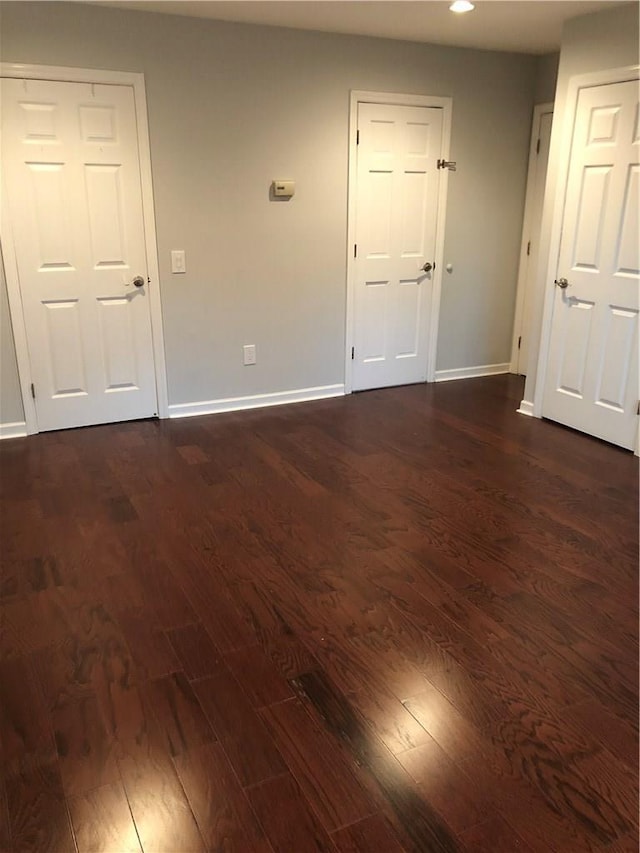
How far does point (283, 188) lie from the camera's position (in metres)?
4.36

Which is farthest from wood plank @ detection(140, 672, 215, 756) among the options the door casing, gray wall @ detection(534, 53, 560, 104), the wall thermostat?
gray wall @ detection(534, 53, 560, 104)

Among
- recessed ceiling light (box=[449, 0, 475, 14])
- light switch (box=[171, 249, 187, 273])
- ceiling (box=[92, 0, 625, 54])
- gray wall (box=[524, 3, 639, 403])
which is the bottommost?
light switch (box=[171, 249, 187, 273])

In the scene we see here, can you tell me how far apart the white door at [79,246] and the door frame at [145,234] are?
30 millimetres

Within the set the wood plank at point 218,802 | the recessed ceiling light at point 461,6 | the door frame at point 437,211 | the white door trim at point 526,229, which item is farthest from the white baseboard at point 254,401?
the wood plank at point 218,802

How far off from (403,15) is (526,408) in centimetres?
259

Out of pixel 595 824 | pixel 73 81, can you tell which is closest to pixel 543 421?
pixel 595 824

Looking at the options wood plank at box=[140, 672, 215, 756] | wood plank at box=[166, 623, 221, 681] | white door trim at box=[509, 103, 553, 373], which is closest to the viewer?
wood plank at box=[140, 672, 215, 756]

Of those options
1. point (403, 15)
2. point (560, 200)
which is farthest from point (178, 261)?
point (560, 200)

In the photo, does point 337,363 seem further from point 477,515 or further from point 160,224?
point 477,515

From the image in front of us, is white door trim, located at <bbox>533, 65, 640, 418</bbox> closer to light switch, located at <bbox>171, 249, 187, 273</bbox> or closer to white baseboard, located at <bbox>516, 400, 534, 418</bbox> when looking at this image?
white baseboard, located at <bbox>516, 400, 534, 418</bbox>

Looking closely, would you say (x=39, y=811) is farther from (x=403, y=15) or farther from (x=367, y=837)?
(x=403, y=15)

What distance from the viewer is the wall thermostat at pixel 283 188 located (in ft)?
14.3

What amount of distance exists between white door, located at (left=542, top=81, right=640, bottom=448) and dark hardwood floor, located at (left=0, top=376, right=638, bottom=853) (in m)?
0.43

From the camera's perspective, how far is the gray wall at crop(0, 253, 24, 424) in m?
3.87
